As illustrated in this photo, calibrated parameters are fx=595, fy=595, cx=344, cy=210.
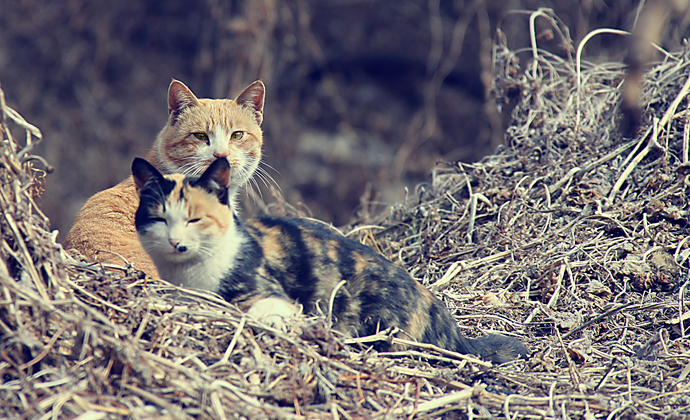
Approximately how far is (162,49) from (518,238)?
6.71m

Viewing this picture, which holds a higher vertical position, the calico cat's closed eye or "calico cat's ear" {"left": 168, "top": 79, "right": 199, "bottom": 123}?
"calico cat's ear" {"left": 168, "top": 79, "right": 199, "bottom": 123}

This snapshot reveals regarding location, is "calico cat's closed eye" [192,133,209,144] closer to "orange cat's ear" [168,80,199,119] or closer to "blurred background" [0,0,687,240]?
"orange cat's ear" [168,80,199,119]

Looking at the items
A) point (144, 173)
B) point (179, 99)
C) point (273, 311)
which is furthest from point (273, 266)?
point (179, 99)

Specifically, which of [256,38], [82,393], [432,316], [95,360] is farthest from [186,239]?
[256,38]

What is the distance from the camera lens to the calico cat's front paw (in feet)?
6.49

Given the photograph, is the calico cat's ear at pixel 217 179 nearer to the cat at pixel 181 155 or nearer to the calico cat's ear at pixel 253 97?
the cat at pixel 181 155

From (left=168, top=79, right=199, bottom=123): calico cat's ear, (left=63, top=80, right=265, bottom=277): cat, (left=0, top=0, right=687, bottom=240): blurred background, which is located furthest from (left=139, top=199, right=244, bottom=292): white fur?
(left=0, top=0, right=687, bottom=240): blurred background

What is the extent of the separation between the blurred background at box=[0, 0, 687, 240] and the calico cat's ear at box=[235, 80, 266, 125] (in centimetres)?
415

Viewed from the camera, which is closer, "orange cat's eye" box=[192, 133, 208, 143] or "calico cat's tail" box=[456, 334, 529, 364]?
"calico cat's tail" box=[456, 334, 529, 364]

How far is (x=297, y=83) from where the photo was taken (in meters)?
8.31

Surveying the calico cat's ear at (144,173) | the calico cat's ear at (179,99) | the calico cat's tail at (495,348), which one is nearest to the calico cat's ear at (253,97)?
the calico cat's ear at (179,99)

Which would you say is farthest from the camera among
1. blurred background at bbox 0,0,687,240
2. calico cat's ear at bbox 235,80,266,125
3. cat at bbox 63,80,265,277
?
blurred background at bbox 0,0,687,240

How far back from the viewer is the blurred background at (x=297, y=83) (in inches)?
302

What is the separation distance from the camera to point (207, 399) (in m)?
1.62
